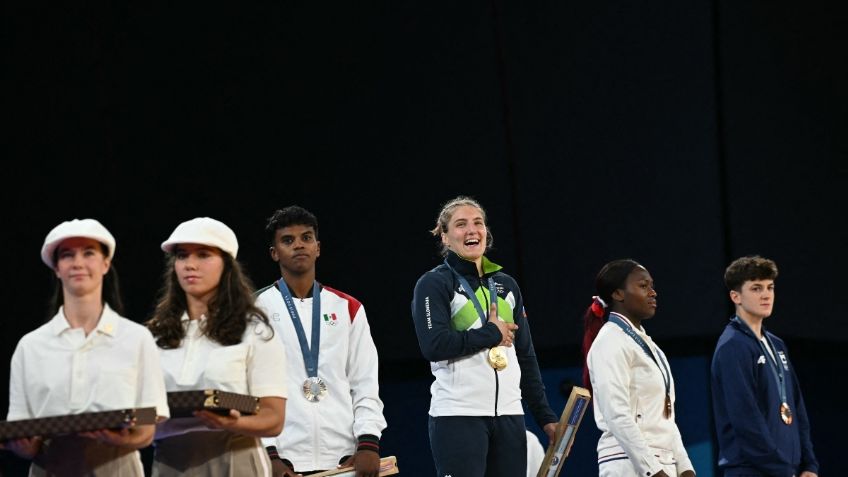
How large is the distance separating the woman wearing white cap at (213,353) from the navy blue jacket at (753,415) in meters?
2.30

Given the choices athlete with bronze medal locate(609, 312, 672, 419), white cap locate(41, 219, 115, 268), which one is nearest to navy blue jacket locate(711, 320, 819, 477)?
athlete with bronze medal locate(609, 312, 672, 419)

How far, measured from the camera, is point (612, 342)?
14.5 feet

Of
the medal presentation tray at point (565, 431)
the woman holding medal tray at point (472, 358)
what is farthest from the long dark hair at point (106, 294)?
the medal presentation tray at point (565, 431)

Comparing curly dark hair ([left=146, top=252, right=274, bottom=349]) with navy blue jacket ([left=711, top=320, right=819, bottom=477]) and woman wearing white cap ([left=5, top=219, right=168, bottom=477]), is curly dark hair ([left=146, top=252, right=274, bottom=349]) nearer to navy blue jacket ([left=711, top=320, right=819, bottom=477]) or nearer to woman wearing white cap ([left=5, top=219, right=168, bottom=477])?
woman wearing white cap ([left=5, top=219, right=168, bottom=477])

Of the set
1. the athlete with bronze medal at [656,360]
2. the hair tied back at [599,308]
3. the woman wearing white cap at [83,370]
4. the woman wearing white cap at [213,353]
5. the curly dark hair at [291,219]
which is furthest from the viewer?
the hair tied back at [599,308]

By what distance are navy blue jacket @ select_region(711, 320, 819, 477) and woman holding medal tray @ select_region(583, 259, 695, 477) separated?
10.9 inches

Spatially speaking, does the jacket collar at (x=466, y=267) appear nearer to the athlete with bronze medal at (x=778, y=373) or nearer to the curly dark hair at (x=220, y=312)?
the athlete with bronze medal at (x=778, y=373)

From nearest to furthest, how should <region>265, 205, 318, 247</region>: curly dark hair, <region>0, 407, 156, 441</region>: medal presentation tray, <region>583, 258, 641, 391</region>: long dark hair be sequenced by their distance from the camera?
<region>0, 407, 156, 441</region>: medal presentation tray, <region>265, 205, 318, 247</region>: curly dark hair, <region>583, 258, 641, 391</region>: long dark hair

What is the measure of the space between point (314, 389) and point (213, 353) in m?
0.96

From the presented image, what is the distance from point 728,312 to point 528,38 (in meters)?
1.92

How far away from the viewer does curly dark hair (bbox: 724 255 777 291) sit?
4.81m

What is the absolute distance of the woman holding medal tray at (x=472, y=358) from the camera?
404cm

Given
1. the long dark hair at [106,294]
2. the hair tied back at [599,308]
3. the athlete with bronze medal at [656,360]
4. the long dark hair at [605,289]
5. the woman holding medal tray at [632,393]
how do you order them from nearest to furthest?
the long dark hair at [106,294], the woman holding medal tray at [632,393], the athlete with bronze medal at [656,360], the long dark hair at [605,289], the hair tied back at [599,308]

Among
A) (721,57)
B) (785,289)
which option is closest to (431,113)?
(721,57)
